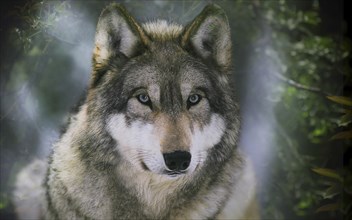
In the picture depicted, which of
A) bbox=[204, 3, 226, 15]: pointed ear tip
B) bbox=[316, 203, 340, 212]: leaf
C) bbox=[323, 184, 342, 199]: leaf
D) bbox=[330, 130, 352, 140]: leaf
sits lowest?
bbox=[316, 203, 340, 212]: leaf

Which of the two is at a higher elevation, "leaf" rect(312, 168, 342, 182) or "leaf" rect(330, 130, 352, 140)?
"leaf" rect(330, 130, 352, 140)

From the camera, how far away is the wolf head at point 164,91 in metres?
1.76

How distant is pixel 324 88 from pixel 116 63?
84 cm

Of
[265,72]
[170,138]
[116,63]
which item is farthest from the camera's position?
[265,72]

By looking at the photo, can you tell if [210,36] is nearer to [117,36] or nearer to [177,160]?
[117,36]

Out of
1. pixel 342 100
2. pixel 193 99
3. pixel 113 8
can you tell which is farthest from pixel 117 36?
pixel 342 100

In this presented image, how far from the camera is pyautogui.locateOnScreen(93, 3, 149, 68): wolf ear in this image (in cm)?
183

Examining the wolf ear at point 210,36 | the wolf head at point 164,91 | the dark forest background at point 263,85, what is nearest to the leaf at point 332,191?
the dark forest background at point 263,85

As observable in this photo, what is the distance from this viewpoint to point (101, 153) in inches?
73.3

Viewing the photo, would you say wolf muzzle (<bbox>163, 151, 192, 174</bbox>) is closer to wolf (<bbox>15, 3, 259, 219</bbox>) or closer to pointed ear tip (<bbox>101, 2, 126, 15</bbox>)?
wolf (<bbox>15, 3, 259, 219</bbox>)

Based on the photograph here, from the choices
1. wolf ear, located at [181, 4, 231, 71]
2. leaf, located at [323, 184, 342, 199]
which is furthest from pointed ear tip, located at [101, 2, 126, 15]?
leaf, located at [323, 184, 342, 199]

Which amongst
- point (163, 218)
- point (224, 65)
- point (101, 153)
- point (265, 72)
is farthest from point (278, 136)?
point (101, 153)

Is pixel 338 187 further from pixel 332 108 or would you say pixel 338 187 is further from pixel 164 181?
pixel 164 181

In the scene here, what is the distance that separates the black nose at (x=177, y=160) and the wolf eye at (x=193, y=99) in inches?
7.1
